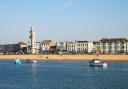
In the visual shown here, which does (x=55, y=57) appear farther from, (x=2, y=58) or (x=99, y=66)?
(x=99, y=66)

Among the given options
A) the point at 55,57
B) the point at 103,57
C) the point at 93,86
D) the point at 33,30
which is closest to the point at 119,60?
the point at 103,57

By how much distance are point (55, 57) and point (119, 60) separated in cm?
2656

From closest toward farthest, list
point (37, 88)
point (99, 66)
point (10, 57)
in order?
point (37, 88), point (99, 66), point (10, 57)

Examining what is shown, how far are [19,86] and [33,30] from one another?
136734 mm

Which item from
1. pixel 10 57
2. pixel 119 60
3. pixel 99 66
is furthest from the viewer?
pixel 10 57

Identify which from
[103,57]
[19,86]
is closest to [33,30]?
[103,57]

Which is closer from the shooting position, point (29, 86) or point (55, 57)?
point (29, 86)

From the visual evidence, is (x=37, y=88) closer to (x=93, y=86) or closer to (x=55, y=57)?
(x=93, y=86)

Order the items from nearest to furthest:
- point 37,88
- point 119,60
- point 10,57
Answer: point 37,88, point 119,60, point 10,57

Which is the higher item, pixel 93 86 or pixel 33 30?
pixel 33 30

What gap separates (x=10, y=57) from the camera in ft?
611

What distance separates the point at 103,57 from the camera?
6585 inches

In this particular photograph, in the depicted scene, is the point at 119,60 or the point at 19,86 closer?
the point at 19,86

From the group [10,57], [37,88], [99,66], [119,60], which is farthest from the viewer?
[10,57]
